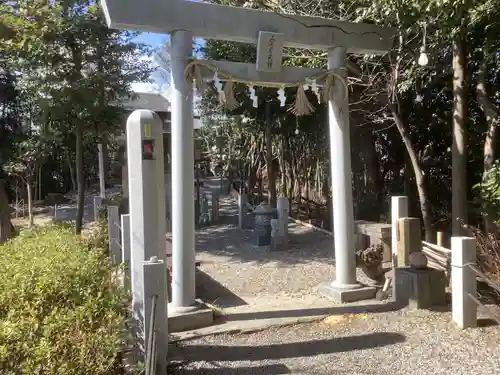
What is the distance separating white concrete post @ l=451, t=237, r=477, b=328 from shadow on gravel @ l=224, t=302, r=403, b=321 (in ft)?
2.56

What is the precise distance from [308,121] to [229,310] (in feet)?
25.0

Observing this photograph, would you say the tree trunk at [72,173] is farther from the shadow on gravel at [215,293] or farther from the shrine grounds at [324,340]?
the shrine grounds at [324,340]

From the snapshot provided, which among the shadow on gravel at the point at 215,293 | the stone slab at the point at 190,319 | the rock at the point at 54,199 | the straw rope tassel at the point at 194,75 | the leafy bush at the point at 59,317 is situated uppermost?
the straw rope tassel at the point at 194,75

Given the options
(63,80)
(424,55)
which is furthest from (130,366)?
(63,80)

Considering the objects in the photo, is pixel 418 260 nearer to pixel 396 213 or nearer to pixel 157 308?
pixel 396 213

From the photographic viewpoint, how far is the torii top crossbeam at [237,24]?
14.2ft

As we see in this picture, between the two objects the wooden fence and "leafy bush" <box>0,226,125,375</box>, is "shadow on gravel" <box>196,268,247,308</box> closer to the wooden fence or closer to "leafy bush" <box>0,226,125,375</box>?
"leafy bush" <box>0,226,125,375</box>

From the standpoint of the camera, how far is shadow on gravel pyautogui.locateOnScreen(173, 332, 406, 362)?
3.83 metres

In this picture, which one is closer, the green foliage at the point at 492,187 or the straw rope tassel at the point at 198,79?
the straw rope tassel at the point at 198,79

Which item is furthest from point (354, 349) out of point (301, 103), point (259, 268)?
point (259, 268)

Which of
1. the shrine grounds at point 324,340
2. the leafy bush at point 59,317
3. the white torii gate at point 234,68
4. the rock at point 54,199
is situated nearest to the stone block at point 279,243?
the shrine grounds at point 324,340

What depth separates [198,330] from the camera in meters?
4.42

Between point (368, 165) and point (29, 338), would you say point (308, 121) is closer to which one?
point (368, 165)

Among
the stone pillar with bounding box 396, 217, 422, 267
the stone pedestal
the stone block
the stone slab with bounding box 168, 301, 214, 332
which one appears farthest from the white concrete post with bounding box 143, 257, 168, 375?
the stone block
